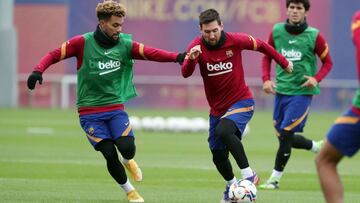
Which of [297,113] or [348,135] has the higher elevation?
[348,135]

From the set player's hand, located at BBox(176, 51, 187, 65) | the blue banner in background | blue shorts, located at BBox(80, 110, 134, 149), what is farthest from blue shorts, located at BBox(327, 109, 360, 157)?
the blue banner in background

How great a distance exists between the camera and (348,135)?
9.59 metres

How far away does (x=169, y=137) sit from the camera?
28.1m

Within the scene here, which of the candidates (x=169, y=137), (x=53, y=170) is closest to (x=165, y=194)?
(x=53, y=170)

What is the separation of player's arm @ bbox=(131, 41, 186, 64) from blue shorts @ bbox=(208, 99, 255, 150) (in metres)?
0.87

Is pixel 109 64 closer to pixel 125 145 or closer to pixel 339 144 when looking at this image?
pixel 125 145

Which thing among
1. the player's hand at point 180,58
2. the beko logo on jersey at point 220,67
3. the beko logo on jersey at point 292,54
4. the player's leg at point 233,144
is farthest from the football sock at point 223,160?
the beko logo on jersey at point 292,54

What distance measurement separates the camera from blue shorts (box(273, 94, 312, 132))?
15.8 meters

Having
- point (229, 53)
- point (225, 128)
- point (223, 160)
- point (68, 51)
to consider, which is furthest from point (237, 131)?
point (68, 51)

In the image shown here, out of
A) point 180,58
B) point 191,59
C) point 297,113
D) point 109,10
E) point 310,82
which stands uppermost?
point 109,10

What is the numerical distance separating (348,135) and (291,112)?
20.4 ft

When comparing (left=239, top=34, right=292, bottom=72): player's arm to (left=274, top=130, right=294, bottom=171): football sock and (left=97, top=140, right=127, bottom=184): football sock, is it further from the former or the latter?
(left=274, top=130, right=294, bottom=171): football sock

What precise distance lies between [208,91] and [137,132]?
16328 millimetres

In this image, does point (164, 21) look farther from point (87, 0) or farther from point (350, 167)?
point (350, 167)
